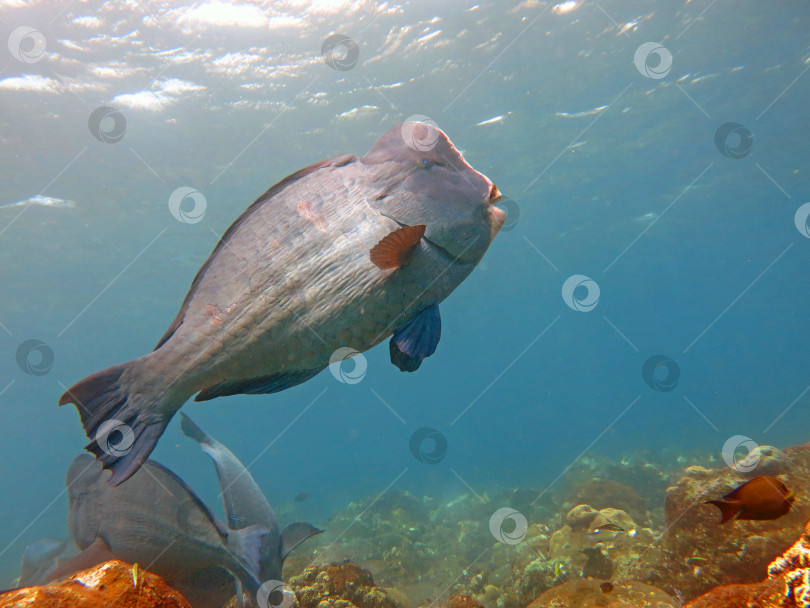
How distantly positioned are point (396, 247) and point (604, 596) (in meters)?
3.83

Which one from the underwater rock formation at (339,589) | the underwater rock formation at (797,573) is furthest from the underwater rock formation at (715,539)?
the underwater rock formation at (339,589)

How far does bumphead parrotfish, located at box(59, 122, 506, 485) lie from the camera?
1692 mm

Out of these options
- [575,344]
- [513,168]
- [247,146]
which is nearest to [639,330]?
[575,344]

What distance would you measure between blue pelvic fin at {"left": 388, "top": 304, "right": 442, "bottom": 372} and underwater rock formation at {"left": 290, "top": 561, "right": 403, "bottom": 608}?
318 centimetres

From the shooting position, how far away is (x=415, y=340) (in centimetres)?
187

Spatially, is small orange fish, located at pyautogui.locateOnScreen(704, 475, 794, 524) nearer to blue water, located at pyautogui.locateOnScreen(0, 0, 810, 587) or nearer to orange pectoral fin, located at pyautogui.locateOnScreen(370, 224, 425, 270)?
orange pectoral fin, located at pyautogui.locateOnScreen(370, 224, 425, 270)

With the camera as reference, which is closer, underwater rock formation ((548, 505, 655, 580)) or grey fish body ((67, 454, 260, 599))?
grey fish body ((67, 454, 260, 599))

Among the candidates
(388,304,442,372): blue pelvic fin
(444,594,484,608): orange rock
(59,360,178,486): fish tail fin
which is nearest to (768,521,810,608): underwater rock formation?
(388,304,442,372): blue pelvic fin

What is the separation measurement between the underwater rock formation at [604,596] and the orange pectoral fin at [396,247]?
12.0 ft

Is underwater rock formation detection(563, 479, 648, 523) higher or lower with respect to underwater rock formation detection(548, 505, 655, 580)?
lower

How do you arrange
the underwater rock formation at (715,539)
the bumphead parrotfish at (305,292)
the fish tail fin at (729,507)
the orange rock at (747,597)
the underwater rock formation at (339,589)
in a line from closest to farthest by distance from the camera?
the bumphead parrotfish at (305,292)
the orange rock at (747,597)
the fish tail fin at (729,507)
the underwater rock formation at (339,589)
the underwater rock formation at (715,539)

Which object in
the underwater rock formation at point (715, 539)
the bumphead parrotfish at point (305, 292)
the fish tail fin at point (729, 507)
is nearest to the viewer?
the bumphead parrotfish at point (305, 292)

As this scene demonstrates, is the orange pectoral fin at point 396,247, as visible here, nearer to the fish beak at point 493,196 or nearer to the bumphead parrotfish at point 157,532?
the fish beak at point 493,196

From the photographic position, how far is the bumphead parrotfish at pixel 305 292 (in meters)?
1.69
